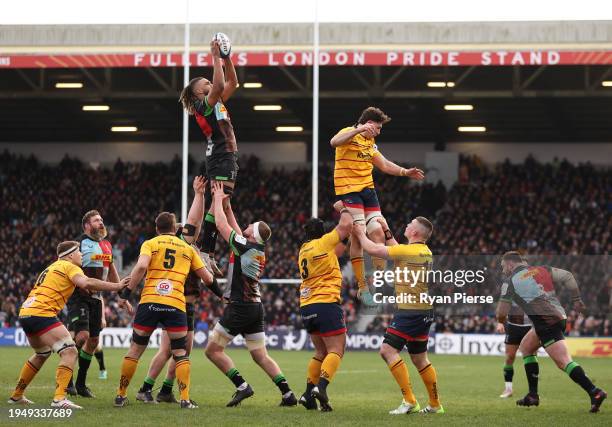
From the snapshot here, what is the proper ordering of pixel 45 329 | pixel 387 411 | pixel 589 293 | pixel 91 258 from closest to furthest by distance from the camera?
pixel 45 329 → pixel 387 411 → pixel 91 258 → pixel 589 293

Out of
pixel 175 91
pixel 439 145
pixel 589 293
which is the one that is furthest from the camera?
pixel 439 145

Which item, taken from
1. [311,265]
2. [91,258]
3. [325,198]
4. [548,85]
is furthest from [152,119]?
[311,265]

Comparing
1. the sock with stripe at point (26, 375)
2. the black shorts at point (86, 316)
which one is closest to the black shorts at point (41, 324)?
the sock with stripe at point (26, 375)

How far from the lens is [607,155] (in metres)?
43.0

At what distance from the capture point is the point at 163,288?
13.2m

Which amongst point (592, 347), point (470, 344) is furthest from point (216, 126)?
point (592, 347)

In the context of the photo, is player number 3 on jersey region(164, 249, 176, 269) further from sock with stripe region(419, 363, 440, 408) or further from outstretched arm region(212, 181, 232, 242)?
sock with stripe region(419, 363, 440, 408)

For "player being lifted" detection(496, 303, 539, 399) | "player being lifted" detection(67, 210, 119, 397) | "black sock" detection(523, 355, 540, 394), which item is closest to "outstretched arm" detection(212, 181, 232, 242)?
"player being lifted" detection(67, 210, 119, 397)

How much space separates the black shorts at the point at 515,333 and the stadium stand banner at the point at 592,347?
14813mm

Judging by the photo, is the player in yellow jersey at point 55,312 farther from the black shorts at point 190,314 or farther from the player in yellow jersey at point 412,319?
the player in yellow jersey at point 412,319

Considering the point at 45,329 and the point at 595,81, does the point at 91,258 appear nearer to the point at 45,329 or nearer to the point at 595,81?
the point at 45,329

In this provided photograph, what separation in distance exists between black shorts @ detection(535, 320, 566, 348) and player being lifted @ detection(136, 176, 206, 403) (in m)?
4.62

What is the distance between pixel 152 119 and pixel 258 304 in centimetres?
2866

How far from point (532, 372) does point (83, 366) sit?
6412 millimetres
